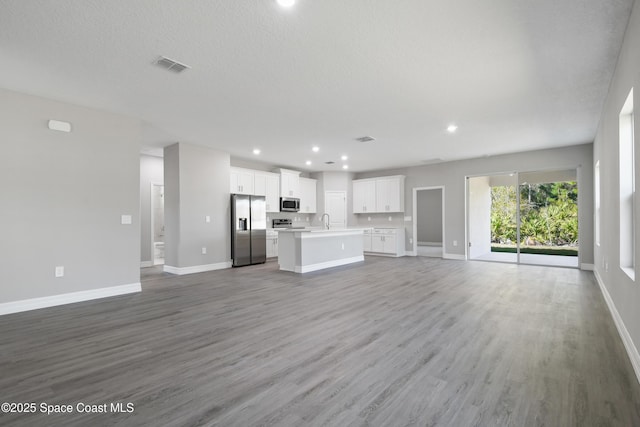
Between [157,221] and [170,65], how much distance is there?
6307 millimetres

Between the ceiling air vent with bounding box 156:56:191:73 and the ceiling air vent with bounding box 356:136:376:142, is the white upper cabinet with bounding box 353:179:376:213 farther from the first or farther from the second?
the ceiling air vent with bounding box 156:56:191:73

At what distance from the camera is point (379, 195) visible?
9.87m

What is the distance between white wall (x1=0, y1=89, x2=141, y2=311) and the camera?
3.81 m

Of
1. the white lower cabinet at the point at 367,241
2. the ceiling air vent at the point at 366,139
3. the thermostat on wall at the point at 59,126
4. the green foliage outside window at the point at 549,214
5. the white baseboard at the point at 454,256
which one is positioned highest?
the ceiling air vent at the point at 366,139

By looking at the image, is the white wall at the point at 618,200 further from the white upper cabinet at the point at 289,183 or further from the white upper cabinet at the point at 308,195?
the white upper cabinet at the point at 308,195

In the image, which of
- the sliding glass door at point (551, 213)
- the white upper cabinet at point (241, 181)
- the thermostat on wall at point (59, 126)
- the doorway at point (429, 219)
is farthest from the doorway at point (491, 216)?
the thermostat on wall at point (59, 126)

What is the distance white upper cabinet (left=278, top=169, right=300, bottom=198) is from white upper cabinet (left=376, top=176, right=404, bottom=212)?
103 inches

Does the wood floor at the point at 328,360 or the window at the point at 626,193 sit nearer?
the wood floor at the point at 328,360

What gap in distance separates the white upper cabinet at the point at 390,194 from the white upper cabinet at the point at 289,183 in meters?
2.62

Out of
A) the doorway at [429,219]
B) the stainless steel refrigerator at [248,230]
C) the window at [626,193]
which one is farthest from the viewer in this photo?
the doorway at [429,219]

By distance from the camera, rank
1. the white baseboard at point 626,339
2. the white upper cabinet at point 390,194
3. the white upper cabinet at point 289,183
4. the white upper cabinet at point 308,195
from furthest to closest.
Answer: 1. the white upper cabinet at point 308,195
2. the white upper cabinet at point 390,194
3. the white upper cabinet at point 289,183
4. the white baseboard at point 626,339

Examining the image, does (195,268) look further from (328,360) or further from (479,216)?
(479,216)

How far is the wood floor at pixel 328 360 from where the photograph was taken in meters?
1.76

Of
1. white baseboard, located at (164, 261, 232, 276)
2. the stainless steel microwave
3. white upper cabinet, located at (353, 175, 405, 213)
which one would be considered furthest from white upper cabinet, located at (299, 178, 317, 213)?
white baseboard, located at (164, 261, 232, 276)
